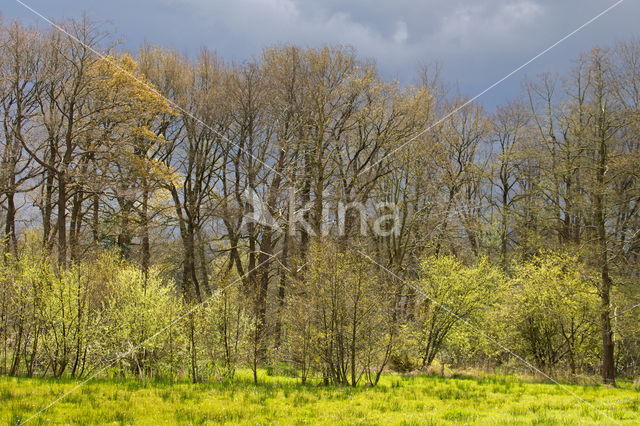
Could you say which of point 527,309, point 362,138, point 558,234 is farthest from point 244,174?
point 558,234

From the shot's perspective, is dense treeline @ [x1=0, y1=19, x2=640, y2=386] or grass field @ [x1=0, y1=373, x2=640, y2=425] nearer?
grass field @ [x1=0, y1=373, x2=640, y2=425]

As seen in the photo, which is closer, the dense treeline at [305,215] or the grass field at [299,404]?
the grass field at [299,404]

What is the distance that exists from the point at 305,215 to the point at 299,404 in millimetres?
13257

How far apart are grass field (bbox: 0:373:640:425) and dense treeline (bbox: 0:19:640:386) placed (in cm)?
176

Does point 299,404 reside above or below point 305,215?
below

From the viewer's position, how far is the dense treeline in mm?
12680

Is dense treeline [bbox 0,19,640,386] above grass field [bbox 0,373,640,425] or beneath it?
above

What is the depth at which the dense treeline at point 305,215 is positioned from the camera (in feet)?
41.6

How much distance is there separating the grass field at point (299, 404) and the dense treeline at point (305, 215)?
5.76ft

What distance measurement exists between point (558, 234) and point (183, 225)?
65.8 feet

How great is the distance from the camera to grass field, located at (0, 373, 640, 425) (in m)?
7.81

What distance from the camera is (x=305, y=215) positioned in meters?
22.2

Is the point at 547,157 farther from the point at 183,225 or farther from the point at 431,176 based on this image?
the point at 183,225

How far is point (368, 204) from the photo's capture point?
77.4 ft
